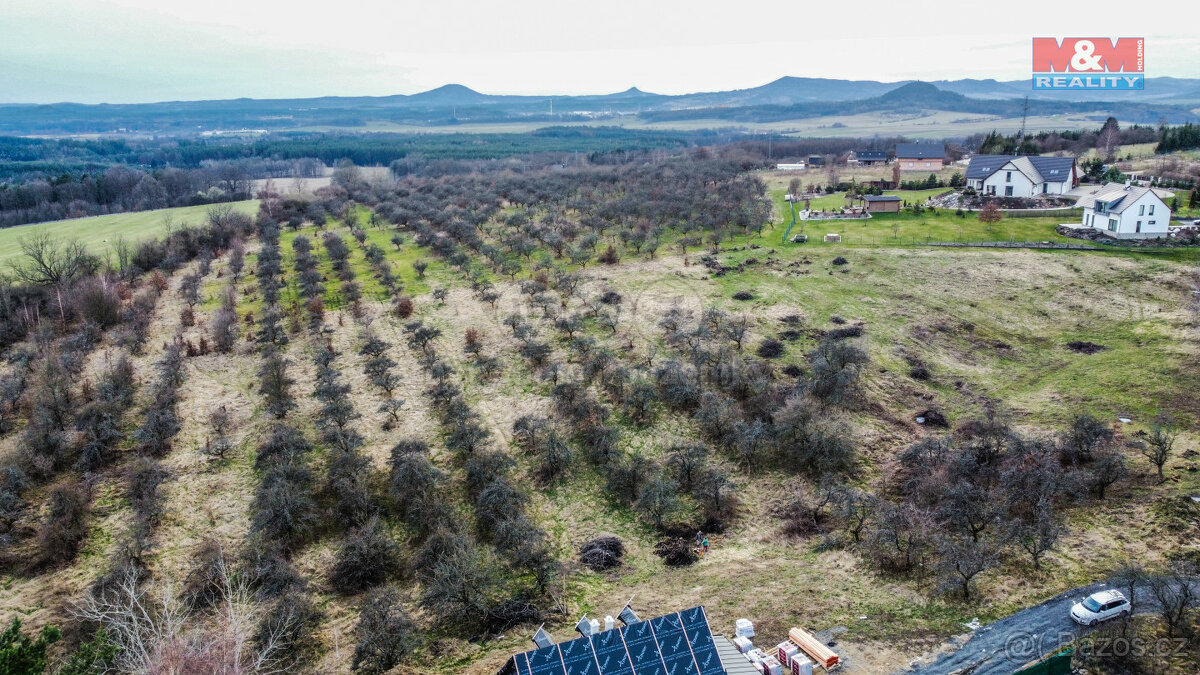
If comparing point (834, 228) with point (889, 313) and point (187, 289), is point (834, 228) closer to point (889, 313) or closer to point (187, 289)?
point (889, 313)

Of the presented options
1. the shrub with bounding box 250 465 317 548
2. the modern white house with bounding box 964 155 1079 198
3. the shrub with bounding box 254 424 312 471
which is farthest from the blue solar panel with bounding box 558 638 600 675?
the modern white house with bounding box 964 155 1079 198

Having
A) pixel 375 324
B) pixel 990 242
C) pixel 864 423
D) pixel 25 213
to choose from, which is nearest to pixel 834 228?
pixel 990 242

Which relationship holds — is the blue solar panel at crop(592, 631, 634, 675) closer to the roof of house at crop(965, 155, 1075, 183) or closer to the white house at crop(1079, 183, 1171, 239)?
the white house at crop(1079, 183, 1171, 239)

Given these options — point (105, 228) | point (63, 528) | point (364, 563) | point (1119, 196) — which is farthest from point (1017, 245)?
point (105, 228)

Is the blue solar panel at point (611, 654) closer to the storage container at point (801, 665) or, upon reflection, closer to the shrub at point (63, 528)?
the storage container at point (801, 665)

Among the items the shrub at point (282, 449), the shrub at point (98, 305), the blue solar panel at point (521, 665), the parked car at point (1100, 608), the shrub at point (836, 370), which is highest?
the shrub at point (98, 305)

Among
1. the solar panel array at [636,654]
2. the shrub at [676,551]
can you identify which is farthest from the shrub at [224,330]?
the solar panel array at [636,654]
